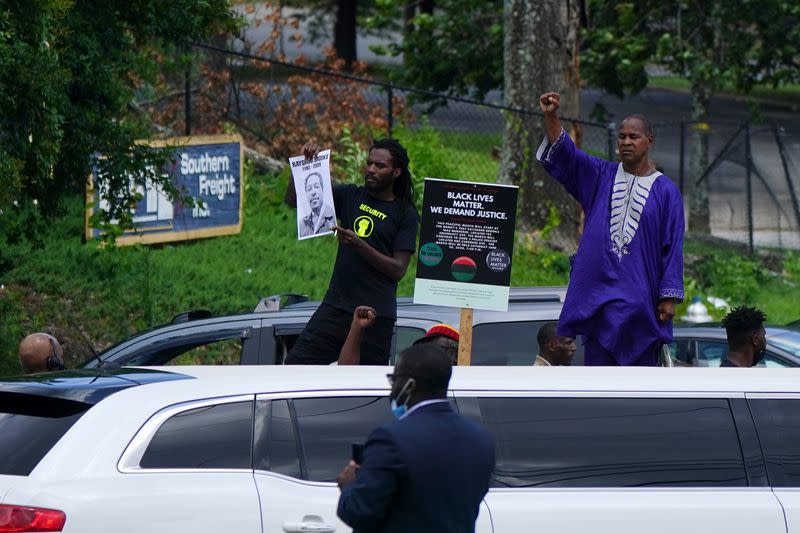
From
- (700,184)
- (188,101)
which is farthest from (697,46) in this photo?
(188,101)

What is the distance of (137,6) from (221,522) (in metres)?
6.17

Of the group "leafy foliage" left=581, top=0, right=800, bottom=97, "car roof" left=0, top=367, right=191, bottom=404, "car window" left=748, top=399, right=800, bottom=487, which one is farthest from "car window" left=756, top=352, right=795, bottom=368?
"leafy foliage" left=581, top=0, right=800, bottom=97

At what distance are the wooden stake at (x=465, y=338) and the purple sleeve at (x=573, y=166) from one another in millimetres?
950

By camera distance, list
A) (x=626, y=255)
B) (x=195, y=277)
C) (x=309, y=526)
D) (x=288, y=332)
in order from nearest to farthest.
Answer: (x=309, y=526)
(x=626, y=255)
(x=288, y=332)
(x=195, y=277)

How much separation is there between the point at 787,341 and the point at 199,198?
724 centimetres

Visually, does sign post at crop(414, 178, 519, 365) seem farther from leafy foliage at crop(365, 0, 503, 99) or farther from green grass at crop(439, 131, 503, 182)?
leafy foliage at crop(365, 0, 503, 99)

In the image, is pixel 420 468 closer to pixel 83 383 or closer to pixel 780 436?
pixel 83 383

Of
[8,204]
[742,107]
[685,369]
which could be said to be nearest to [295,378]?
Result: [685,369]

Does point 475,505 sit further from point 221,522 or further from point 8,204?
point 8,204

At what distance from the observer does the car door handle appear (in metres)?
5.02

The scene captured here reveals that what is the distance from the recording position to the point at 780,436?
5.57 m

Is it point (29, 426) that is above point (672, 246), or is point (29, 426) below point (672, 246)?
below

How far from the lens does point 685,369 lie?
586 centimetres

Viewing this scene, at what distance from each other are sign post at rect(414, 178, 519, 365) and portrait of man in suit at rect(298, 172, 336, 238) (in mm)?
618
